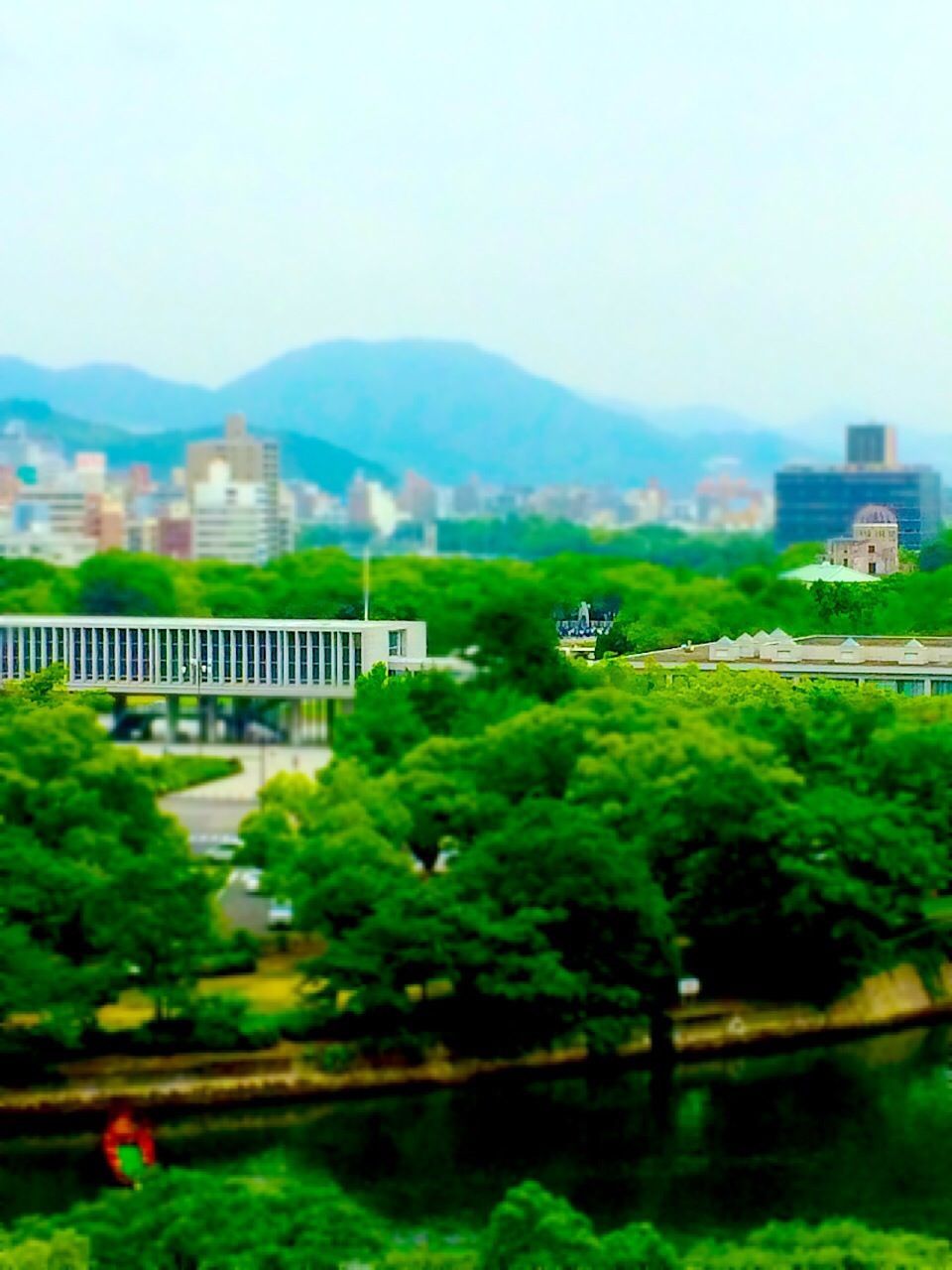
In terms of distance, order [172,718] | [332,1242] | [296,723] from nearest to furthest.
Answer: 1. [332,1242]
2. [296,723]
3. [172,718]

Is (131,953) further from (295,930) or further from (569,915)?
(569,915)

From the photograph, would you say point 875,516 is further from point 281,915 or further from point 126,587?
point 281,915

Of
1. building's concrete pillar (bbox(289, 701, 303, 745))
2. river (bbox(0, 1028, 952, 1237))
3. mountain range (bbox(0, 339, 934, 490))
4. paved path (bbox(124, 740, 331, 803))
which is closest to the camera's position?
river (bbox(0, 1028, 952, 1237))

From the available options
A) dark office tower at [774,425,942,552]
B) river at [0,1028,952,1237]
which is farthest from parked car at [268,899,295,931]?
dark office tower at [774,425,942,552]

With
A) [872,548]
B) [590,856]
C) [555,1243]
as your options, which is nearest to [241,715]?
[590,856]

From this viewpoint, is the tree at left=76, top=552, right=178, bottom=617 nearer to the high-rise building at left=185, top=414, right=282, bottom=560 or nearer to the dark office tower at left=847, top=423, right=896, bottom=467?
the dark office tower at left=847, top=423, right=896, bottom=467

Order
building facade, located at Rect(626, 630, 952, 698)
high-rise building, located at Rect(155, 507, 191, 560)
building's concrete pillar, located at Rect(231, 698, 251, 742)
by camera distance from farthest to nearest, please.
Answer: high-rise building, located at Rect(155, 507, 191, 560) < building facade, located at Rect(626, 630, 952, 698) < building's concrete pillar, located at Rect(231, 698, 251, 742)
